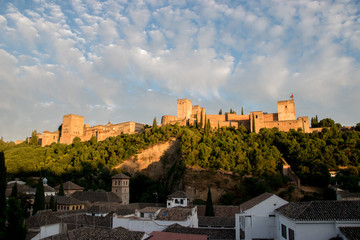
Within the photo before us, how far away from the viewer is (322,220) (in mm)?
16969

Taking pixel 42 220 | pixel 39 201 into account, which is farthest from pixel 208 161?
pixel 42 220

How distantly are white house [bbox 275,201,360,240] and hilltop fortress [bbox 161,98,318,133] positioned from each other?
1537 inches

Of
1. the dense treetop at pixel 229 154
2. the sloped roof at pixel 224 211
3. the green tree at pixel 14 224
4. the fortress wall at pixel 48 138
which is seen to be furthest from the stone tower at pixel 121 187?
the fortress wall at pixel 48 138

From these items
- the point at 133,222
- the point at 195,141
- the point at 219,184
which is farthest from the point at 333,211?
the point at 195,141

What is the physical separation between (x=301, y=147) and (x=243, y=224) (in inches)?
1176

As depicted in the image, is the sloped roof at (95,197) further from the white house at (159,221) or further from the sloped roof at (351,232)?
the sloped roof at (351,232)

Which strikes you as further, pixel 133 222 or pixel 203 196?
pixel 203 196

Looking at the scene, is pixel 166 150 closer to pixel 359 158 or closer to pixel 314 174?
pixel 314 174

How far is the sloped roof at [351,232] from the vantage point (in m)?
15.8

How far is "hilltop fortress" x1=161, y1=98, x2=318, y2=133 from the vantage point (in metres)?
55.7

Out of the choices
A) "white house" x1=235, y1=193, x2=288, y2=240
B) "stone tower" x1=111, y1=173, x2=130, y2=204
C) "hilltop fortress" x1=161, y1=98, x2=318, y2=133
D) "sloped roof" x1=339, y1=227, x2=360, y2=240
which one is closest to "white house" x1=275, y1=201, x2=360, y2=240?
"sloped roof" x1=339, y1=227, x2=360, y2=240

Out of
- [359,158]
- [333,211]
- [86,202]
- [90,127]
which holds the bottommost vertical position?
[86,202]

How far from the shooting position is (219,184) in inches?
1710

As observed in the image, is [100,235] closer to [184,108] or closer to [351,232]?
[351,232]
